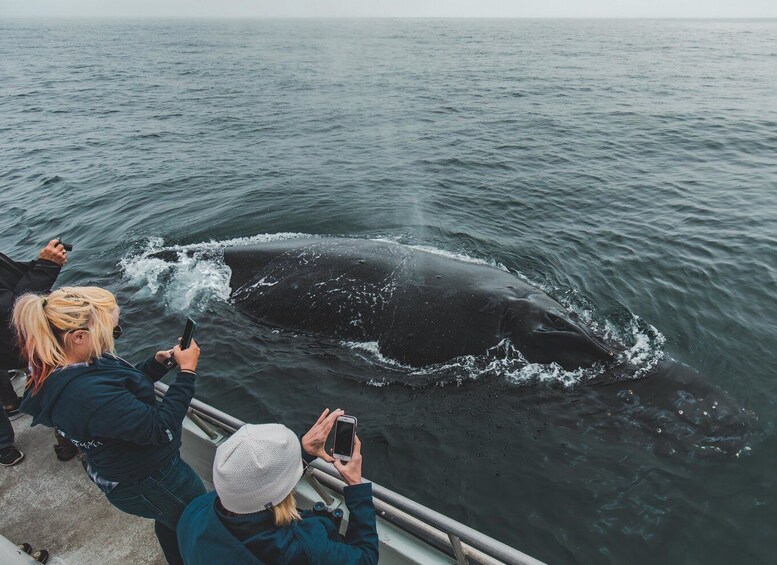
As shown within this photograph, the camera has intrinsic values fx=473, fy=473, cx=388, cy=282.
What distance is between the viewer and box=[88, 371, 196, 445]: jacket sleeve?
292 cm

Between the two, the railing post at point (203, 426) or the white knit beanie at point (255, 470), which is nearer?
the white knit beanie at point (255, 470)

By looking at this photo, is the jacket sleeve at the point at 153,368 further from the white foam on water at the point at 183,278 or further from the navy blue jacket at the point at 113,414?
the white foam on water at the point at 183,278

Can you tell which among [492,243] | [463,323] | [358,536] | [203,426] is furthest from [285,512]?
[492,243]

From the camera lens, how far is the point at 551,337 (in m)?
7.07

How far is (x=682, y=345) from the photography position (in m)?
8.51

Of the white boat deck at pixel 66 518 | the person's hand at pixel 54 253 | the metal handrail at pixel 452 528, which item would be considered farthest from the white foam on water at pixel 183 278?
the metal handrail at pixel 452 528

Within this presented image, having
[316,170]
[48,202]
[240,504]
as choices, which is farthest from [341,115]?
[240,504]

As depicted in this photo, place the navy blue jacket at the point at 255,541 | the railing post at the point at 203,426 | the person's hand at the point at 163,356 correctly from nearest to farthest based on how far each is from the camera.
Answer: the navy blue jacket at the point at 255,541 → the person's hand at the point at 163,356 → the railing post at the point at 203,426

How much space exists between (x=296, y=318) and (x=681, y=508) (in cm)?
640

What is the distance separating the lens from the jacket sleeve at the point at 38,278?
4.56 m

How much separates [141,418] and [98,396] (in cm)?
29

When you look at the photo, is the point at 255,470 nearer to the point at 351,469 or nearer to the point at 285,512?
the point at 285,512

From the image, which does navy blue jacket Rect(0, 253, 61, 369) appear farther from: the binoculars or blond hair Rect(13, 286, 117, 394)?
the binoculars

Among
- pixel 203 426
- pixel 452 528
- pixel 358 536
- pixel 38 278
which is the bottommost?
pixel 203 426
